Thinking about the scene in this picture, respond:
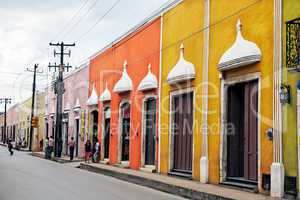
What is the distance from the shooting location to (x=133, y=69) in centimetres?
2397

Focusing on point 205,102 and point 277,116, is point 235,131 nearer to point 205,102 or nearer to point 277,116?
point 205,102

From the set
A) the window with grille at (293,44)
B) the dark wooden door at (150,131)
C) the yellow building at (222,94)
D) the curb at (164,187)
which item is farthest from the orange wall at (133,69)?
the window with grille at (293,44)

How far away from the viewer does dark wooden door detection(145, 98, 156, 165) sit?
21288 millimetres

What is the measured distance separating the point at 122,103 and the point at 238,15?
11.6 m

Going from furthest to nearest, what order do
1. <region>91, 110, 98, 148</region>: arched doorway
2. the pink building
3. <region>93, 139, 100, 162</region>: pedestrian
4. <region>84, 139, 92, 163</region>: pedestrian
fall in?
the pink building < <region>91, 110, 98, 148</region>: arched doorway < <region>84, 139, 92, 163</region>: pedestrian < <region>93, 139, 100, 162</region>: pedestrian

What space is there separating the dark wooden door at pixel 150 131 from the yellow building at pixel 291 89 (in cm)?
940

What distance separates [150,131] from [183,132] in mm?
3419

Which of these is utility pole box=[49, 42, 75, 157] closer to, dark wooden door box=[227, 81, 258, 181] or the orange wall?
the orange wall

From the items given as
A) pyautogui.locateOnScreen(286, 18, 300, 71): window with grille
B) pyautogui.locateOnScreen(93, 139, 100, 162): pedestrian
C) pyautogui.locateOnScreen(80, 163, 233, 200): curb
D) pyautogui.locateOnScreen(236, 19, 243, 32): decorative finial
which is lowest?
pyautogui.locateOnScreen(80, 163, 233, 200): curb

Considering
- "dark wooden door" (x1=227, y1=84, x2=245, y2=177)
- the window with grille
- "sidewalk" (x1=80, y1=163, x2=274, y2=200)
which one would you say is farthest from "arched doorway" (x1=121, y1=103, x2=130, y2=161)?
the window with grille

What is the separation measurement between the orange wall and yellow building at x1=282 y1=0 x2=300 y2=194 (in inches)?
354

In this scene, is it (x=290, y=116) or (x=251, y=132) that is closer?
(x=290, y=116)

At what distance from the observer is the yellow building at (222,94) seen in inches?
517

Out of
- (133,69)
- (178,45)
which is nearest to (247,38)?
(178,45)
